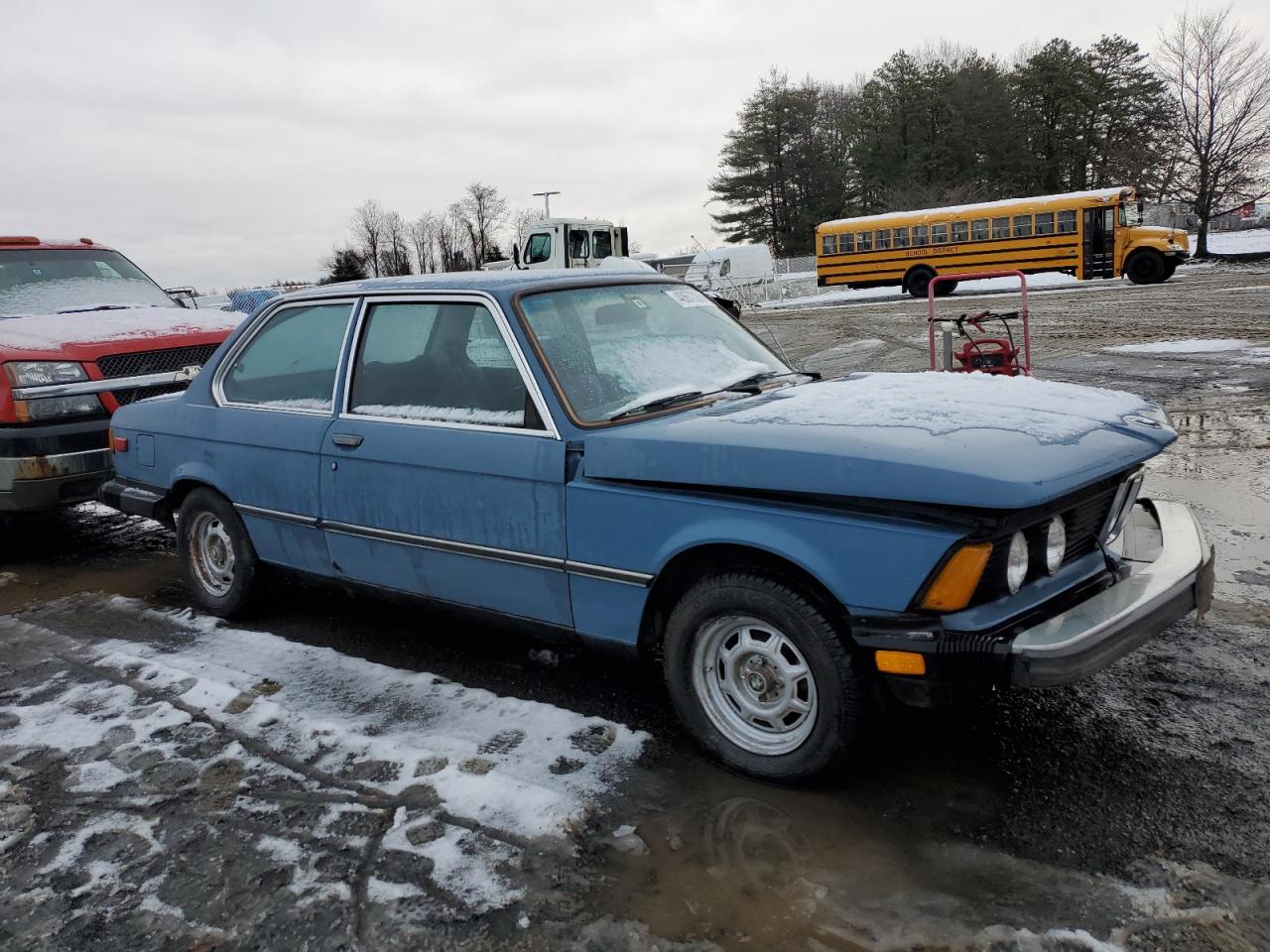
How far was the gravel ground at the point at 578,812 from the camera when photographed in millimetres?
2357

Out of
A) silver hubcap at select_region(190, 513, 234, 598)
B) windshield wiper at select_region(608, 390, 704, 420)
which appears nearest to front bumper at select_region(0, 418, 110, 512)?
silver hubcap at select_region(190, 513, 234, 598)

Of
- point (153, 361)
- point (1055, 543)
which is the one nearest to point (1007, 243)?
point (153, 361)

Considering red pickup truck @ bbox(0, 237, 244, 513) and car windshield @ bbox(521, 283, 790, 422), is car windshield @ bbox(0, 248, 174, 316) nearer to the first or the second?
red pickup truck @ bbox(0, 237, 244, 513)

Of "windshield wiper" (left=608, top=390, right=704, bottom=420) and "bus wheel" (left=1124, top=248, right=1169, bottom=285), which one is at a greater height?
"bus wheel" (left=1124, top=248, right=1169, bottom=285)

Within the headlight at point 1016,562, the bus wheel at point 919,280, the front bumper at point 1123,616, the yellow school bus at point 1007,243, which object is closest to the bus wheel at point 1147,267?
the yellow school bus at point 1007,243

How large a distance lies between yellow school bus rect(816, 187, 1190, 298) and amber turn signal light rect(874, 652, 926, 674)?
A: 1012 inches

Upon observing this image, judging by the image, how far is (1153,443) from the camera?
2992mm

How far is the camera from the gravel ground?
2357 mm

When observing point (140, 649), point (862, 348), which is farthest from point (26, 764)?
point (862, 348)

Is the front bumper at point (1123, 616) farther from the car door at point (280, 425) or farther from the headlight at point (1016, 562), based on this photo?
A: the car door at point (280, 425)

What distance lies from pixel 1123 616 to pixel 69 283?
766 cm

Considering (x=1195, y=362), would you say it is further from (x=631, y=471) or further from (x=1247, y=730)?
(x=631, y=471)

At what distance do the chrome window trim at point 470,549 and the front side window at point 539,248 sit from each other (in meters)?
18.7

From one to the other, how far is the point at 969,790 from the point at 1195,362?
385 inches
